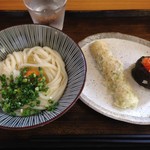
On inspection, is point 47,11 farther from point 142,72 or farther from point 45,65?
point 142,72

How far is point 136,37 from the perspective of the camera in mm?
1535

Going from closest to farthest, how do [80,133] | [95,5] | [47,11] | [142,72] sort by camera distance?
[80,133], [142,72], [47,11], [95,5]

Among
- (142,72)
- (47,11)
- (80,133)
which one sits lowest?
(80,133)

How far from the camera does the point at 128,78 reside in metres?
1.41

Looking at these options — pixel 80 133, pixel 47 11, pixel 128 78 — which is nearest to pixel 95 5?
pixel 47 11

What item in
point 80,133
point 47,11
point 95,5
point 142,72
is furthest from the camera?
point 95,5

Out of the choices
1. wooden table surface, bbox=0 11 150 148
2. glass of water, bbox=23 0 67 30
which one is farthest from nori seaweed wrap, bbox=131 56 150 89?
glass of water, bbox=23 0 67 30

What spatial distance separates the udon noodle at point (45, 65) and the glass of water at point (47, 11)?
18 centimetres

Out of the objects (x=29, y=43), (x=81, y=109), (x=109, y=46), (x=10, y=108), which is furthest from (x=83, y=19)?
(x=10, y=108)

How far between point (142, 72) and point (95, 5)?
2.02 ft

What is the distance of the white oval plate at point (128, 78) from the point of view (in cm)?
126

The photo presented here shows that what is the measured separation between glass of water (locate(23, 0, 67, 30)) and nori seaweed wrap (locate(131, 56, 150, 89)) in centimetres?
49

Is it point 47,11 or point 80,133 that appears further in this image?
point 47,11

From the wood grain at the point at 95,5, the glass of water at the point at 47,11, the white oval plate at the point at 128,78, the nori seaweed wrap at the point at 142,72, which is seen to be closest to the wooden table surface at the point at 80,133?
the white oval plate at the point at 128,78
